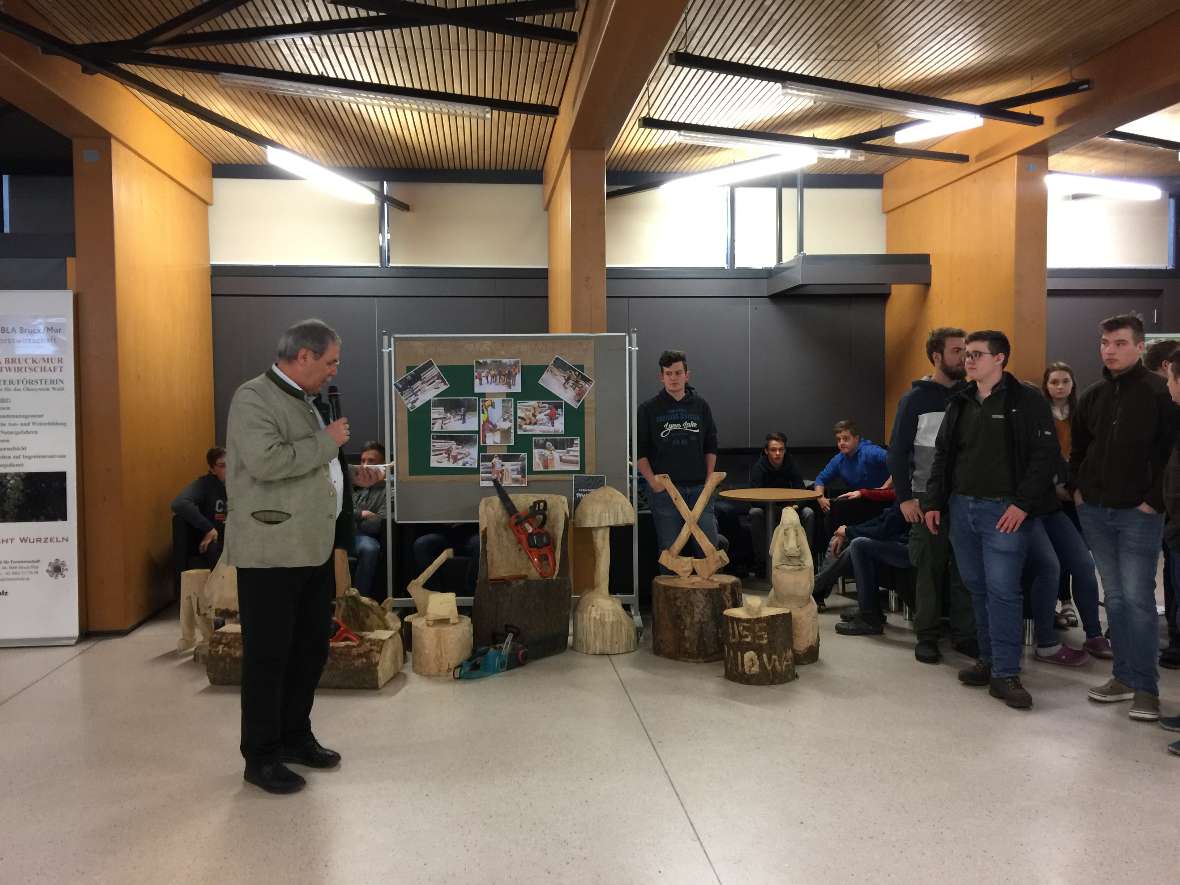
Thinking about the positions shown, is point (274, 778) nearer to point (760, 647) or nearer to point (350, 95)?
point (760, 647)

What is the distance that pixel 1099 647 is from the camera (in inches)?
184

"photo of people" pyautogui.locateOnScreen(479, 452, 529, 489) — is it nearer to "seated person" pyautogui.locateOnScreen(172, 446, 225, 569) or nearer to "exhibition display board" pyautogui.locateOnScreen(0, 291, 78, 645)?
"seated person" pyautogui.locateOnScreen(172, 446, 225, 569)

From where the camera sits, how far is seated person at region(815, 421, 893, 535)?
20.9 ft

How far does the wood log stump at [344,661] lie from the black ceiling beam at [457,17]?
3034 mm

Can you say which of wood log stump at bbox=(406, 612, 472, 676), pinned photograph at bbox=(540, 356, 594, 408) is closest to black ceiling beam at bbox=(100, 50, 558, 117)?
pinned photograph at bbox=(540, 356, 594, 408)

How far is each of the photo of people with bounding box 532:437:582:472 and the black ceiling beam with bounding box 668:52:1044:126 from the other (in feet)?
7.22

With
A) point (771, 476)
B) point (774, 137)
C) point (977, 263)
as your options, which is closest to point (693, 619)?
point (771, 476)

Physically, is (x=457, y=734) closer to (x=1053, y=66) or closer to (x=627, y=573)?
(x=627, y=573)

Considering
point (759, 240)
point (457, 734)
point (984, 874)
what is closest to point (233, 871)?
point (457, 734)

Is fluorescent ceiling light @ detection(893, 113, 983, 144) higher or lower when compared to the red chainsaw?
higher

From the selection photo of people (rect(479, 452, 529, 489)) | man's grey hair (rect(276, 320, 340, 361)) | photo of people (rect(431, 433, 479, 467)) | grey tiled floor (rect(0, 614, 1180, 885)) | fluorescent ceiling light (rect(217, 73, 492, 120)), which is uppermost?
fluorescent ceiling light (rect(217, 73, 492, 120))

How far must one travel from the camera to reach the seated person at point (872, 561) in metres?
5.26

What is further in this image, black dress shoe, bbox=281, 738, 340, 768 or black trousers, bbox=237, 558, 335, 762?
black dress shoe, bbox=281, 738, 340, 768

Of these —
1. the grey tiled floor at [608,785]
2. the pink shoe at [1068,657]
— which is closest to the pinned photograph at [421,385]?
the grey tiled floor at [608,785]
